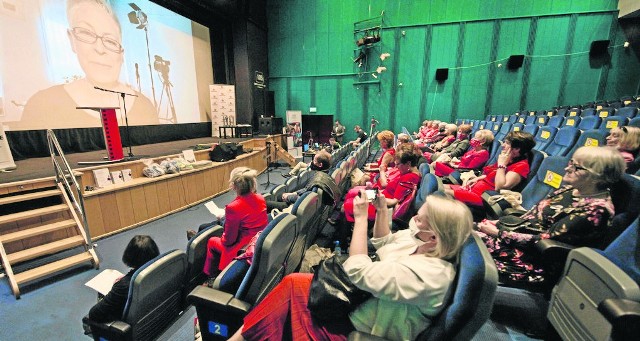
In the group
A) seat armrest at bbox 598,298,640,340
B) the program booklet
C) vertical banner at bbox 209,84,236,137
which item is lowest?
the program booklet

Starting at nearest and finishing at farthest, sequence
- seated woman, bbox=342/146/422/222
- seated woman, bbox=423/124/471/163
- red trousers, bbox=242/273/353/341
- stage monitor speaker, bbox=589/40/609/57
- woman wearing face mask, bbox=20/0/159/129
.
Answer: red trousers, bbox=242/273/353/341 → seated woman, bbox=342/146/422/222 → seated woman, bbox=423/124/471/163 → woman wearing face mask, bbox=20/0/159/129 → stage monitor speaker, bbox=589/40/609/57

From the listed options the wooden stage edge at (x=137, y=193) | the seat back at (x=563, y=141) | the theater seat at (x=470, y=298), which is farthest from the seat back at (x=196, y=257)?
the seat back at (x=563, y=141)

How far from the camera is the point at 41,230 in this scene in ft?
8.32

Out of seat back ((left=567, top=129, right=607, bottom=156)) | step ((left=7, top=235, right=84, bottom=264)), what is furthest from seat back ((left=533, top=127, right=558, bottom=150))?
step ((left=7, top=235, right=84, bottom=264))

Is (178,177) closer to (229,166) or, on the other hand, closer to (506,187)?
(229,166)

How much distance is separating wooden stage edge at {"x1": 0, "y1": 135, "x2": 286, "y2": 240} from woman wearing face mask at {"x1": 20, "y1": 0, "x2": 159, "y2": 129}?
83.7 inches

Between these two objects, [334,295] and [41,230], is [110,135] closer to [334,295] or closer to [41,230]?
[41,230]

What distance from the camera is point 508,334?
1.38 metres

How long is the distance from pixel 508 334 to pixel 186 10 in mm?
8518

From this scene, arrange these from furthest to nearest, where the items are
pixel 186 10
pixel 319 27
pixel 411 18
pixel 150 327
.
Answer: pixel 319 27, pixel 411 18, pixel 186 10, pixel 150 327

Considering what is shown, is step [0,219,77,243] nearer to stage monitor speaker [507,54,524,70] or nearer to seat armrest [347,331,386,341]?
seat armrest [347,331,386,341]

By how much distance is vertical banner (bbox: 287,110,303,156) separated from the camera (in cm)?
887

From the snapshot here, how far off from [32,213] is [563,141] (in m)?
5.40

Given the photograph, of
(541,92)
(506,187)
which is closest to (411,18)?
(541,92)
